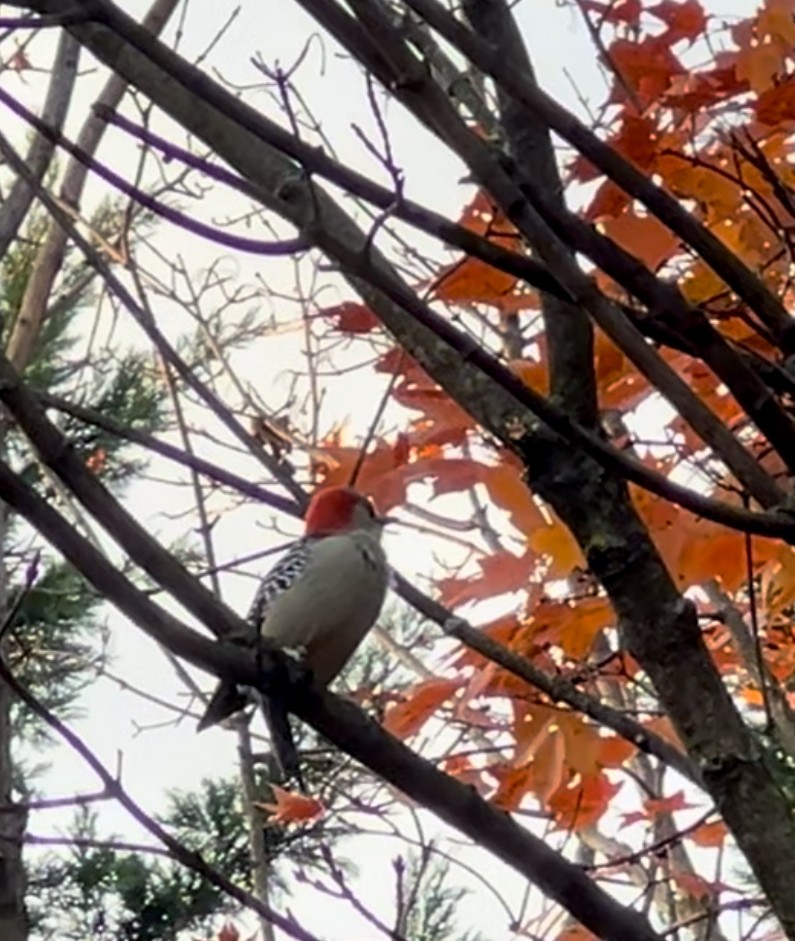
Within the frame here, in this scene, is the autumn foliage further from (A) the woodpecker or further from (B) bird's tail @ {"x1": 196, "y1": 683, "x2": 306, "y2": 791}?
(A) the woodpecker

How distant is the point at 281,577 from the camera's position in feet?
8.02

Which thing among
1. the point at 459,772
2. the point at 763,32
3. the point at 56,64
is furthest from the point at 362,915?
the point at 56,64

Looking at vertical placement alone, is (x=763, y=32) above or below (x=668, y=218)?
above

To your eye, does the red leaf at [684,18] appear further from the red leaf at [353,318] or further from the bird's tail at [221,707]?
the bird's tail at [221,707]

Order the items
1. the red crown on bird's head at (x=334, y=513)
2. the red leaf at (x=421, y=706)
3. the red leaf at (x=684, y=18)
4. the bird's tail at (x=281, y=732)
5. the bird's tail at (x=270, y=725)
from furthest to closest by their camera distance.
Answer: the red crown on bird's head at (x=334, y=513) < the red leaf at (x=421, y=706) < the red leaf at (x=684, y=18) < the bird's tail at (x=270, y=725) < the bird's tail at (x=281, y=732)

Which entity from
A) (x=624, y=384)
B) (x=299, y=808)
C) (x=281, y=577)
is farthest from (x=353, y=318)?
(x=281, y=577)

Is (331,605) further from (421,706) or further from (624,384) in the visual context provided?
(624,384)

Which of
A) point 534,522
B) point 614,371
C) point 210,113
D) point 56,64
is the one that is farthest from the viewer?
point 56,64

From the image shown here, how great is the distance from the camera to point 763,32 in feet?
4.89

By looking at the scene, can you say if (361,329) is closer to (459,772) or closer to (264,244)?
(264,244)

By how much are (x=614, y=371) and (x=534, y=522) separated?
184 mm

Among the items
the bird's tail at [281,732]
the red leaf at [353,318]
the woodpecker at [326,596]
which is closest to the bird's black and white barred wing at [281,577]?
the woodpecker at [326,596]

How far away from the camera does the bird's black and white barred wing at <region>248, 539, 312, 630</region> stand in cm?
241

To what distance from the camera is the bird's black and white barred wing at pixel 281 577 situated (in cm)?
241
